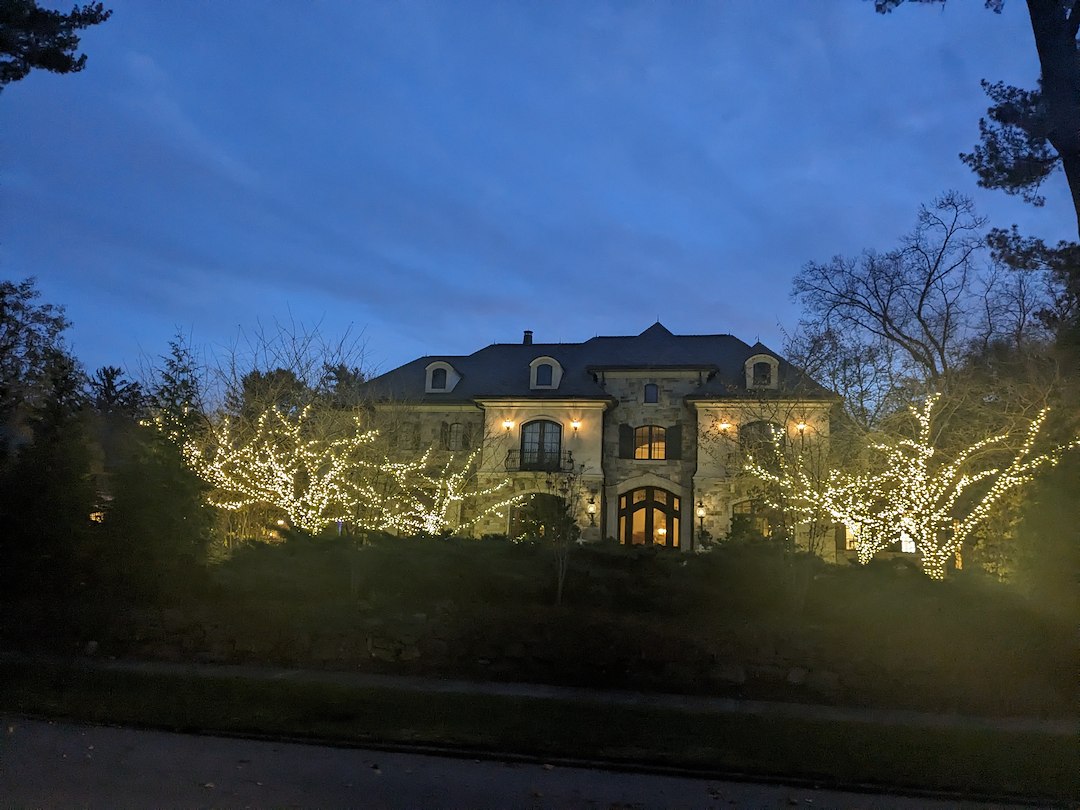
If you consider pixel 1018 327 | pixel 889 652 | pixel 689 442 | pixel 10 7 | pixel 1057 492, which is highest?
pixel 10 7

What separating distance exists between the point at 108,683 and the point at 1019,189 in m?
13.7

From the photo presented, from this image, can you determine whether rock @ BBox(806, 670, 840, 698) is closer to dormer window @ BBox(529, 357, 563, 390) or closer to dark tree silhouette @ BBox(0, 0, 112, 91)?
dark tree silhouette @ BBox(0, 0, 112, 91)

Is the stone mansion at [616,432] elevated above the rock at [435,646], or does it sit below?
above

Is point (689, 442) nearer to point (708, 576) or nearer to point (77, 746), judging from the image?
point (708, 576)

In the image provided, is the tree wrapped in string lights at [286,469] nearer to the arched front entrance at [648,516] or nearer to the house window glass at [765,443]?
the house window glass at [765,443]

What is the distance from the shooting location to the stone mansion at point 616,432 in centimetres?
2802

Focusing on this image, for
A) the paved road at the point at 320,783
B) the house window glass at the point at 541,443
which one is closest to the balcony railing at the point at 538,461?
the house window glass at the point at 541,443

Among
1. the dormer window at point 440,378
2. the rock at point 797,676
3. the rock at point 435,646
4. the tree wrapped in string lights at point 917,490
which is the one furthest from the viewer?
the dormer window at point 440,378

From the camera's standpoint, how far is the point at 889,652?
10445 millimetres

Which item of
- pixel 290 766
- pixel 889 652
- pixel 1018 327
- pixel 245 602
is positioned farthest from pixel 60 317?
pixel 1018 327

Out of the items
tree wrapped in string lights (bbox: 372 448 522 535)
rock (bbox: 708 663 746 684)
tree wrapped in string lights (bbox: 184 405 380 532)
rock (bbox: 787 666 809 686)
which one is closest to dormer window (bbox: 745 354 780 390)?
tree wrapped in string lights (bbox: 372 448 522 535)

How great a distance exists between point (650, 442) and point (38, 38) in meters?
22.3

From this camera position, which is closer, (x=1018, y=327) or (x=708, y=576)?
(x=708, y=576)

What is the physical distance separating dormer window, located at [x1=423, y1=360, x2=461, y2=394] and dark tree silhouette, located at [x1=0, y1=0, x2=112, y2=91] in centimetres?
2022
